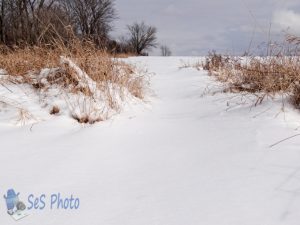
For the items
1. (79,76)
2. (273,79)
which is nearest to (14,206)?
(79,76)

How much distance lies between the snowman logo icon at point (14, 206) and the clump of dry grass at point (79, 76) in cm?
114

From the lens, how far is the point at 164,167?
63.7 inches

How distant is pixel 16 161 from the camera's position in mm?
1737

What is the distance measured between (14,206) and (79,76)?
174 cm

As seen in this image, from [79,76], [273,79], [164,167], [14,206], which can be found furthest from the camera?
[79,76]

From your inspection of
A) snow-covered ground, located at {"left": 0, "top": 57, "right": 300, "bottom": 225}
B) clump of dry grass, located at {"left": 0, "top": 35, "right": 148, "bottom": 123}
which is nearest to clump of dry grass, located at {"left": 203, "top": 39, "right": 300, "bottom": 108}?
snow-covered ground, located at {"left": 0, "top": 57, "right": 300, "bottom": 225}

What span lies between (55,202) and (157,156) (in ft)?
2.06

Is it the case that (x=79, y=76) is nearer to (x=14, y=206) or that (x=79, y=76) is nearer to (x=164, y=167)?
(x=164, y=167)

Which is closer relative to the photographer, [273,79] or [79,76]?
[273,79]

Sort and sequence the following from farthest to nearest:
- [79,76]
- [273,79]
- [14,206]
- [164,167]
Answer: [79,76] → [273,79] → [164,167] → [14,206]

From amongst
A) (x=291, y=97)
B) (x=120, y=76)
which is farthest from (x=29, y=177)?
(x=120, y=76)

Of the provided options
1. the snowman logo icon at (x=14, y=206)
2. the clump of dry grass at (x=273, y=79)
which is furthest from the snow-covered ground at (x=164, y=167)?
the clump of dry grass at (x=273, y=79)

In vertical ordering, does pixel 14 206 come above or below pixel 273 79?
below

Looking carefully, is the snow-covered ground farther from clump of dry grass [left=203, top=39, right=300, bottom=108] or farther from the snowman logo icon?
clump of dry grass [left=203, top=39, right=300, bottom=108]
